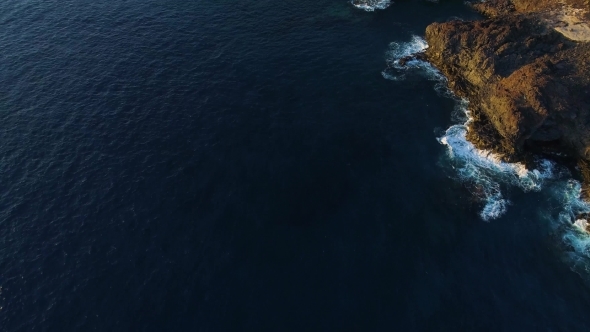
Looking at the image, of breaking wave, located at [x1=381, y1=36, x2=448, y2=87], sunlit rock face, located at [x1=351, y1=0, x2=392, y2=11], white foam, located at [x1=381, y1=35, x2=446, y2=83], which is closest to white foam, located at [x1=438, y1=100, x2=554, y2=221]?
breaking wave, located at [x1=381, y1=36, x2=448, y2=87]

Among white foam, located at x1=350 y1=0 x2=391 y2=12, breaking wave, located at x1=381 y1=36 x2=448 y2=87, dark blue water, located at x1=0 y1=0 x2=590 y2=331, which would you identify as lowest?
dark blue water, located at x1=0 y1=0 x2=590 y2=331

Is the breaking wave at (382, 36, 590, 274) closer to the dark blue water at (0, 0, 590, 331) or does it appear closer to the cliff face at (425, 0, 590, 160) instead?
the dark blue water at (0, 0, 590, 331)

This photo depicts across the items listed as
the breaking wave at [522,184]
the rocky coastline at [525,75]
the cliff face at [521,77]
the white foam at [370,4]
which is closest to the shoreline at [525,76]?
the rocky coastline at [525,75]

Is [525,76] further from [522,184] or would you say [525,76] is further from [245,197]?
[245,197]

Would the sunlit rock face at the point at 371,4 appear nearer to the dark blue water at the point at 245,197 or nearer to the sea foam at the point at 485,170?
the dark blue water at the point at 245,197

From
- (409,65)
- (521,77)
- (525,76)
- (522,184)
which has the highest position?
(525,76)

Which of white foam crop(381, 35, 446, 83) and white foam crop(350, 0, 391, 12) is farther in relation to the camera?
white foam crop(350, 0, 391, 12)

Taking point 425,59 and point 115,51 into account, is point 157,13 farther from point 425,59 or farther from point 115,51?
point 425,59

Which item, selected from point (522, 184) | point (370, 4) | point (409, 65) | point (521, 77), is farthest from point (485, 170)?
point (370, 4)
